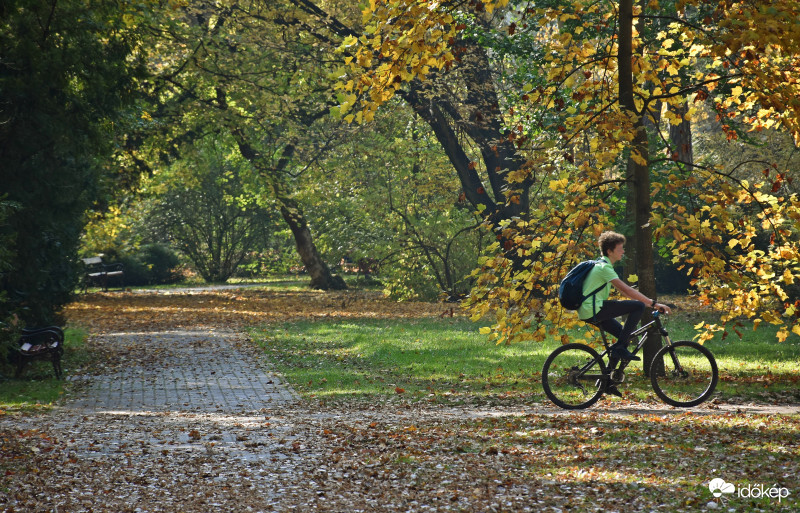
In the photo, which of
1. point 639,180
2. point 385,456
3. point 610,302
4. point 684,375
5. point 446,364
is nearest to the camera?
point 385,456

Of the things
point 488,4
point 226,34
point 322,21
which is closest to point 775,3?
point 488,4

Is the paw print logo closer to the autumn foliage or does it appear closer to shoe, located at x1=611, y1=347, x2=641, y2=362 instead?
shoe, located at x1=611, y1=347, x2=641, y2=362

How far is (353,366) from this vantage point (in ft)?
45.3

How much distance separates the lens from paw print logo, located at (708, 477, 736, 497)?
534 cm

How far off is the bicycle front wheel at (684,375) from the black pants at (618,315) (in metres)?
0.45

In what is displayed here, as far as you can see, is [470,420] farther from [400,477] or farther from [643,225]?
[643,225]

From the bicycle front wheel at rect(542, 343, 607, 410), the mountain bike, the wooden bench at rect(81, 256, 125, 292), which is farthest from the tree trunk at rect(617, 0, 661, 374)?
the wooden bench at rect(81, 256, 125, 292)

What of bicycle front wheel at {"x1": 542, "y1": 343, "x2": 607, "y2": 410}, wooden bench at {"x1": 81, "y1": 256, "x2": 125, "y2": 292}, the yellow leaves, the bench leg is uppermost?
the yellow leaves

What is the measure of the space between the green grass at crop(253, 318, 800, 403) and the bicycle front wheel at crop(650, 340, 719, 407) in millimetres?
637

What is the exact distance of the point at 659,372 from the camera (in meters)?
8.62

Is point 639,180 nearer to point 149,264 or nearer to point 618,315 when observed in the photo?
point 618,315

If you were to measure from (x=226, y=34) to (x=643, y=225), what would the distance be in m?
15.8

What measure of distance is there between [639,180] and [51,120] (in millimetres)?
7979

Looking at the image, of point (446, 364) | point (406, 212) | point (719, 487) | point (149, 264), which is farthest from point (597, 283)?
point (149, 264)
